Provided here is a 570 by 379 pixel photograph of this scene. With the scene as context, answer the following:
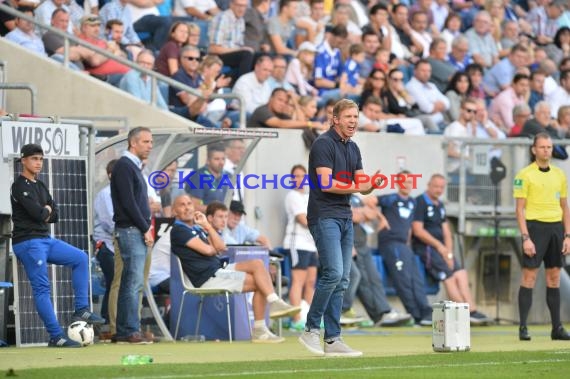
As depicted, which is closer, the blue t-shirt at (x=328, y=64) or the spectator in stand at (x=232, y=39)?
the spectator in stand at (x=232, y=39)

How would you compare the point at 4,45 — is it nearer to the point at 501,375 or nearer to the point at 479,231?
the point at 479,231

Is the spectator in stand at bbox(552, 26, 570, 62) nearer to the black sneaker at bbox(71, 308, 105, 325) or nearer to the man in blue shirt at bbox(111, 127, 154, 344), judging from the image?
the man in blue shirt at bbox(111, 127, 154, 344)

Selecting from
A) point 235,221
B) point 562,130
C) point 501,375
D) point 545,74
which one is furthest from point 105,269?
point 545,74

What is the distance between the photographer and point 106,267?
16359 mm

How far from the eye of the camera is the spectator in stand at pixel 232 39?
71.1ft

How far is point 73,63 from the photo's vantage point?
64.0 feet

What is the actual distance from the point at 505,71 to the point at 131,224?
39.9 feet

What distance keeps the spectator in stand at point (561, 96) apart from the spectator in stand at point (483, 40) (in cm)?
153

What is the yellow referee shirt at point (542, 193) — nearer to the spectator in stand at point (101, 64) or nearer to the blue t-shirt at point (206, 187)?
the blue t-shirt at point (206, 187)

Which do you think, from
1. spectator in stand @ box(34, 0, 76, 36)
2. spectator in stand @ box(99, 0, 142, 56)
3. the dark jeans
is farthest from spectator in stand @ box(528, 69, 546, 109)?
the dark jeans

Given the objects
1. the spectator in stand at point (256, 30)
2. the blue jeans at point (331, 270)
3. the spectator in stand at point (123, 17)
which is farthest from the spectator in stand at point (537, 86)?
the blue jeans at point (331, 270)

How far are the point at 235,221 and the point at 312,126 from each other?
7.85 ft

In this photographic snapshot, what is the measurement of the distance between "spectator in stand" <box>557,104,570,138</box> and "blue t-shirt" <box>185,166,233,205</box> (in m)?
6.97

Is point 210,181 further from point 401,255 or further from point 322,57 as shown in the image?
point 322,57
